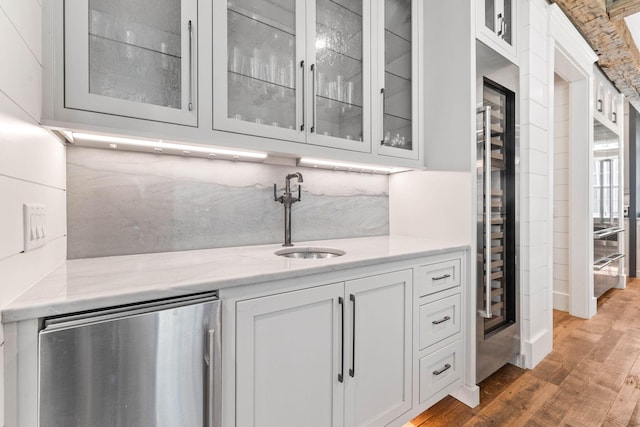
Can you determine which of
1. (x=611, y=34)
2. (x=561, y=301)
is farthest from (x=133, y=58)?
(x=561, y=301)

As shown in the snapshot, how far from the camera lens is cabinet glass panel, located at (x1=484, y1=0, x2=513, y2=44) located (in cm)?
188

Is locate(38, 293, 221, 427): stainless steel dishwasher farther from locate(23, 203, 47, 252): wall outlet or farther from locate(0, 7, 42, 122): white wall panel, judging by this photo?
locate(0, 7, 42, 122): white wall panel

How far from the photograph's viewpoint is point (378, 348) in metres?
1.31

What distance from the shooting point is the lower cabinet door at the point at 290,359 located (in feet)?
3.14

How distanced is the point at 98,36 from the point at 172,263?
83cm

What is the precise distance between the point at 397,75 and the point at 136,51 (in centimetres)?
140

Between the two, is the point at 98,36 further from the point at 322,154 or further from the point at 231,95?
the point at 322,154

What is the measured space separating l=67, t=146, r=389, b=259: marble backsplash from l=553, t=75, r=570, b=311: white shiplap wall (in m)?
2.79

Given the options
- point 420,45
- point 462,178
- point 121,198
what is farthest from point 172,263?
point 420,45

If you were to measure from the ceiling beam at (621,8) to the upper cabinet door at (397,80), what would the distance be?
184 centimetres

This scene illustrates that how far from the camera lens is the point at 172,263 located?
113cm

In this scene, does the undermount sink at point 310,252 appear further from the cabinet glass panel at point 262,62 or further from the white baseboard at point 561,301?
the white baseboard at point 561,301

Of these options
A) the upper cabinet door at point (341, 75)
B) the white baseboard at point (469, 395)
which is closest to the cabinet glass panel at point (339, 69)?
the upper cabinet door at point (341, 75)

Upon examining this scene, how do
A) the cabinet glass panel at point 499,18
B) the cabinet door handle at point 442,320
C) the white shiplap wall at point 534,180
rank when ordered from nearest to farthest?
the cabinet door handle at point 442,320
the cabinet glass panel at point 499,18
the white shiplap wall at point 534,180
